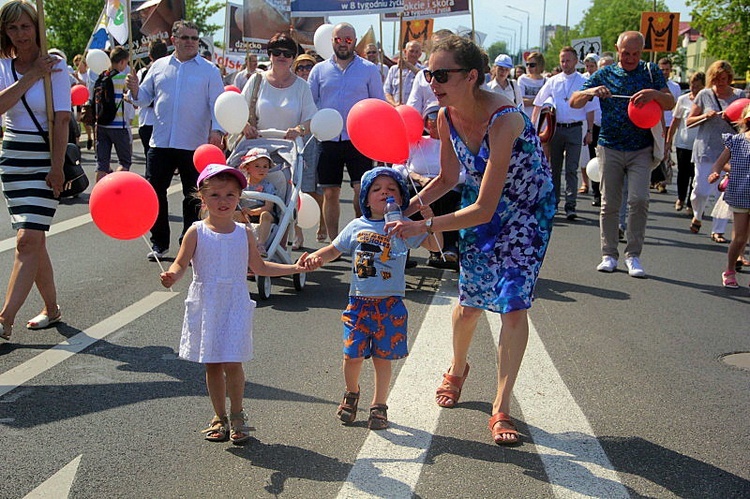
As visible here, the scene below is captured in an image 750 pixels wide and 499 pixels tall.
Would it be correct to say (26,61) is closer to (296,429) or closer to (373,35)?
(296,429)

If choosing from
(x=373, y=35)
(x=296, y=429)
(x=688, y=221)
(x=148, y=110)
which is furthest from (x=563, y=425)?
(x=373, y=35)

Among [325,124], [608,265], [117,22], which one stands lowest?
[608,265]

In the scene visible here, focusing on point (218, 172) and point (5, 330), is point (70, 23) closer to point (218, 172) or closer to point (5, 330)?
point (5, 330)

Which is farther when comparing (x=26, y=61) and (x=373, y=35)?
(x=373, y=35)

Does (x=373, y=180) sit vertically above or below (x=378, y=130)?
below

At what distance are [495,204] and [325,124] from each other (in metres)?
3.82

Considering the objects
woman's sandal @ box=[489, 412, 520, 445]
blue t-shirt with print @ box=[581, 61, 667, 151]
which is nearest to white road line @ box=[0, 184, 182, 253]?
blue t-shirt with print @ box=[581, 61, 667, 151]

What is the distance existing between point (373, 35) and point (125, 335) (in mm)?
12866

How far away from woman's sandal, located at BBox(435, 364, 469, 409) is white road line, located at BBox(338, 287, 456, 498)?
0.21 ft

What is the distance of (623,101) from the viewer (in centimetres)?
876

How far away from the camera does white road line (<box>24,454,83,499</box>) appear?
3.86 m

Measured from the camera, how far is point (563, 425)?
4805 millimetres

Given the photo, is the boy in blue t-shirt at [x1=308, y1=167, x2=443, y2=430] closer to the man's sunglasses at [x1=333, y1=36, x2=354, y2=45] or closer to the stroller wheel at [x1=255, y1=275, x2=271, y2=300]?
the stroller wheel at [x1=255, y1=275, x2=271, y2=300]

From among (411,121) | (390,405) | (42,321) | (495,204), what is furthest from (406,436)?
(42,321)
